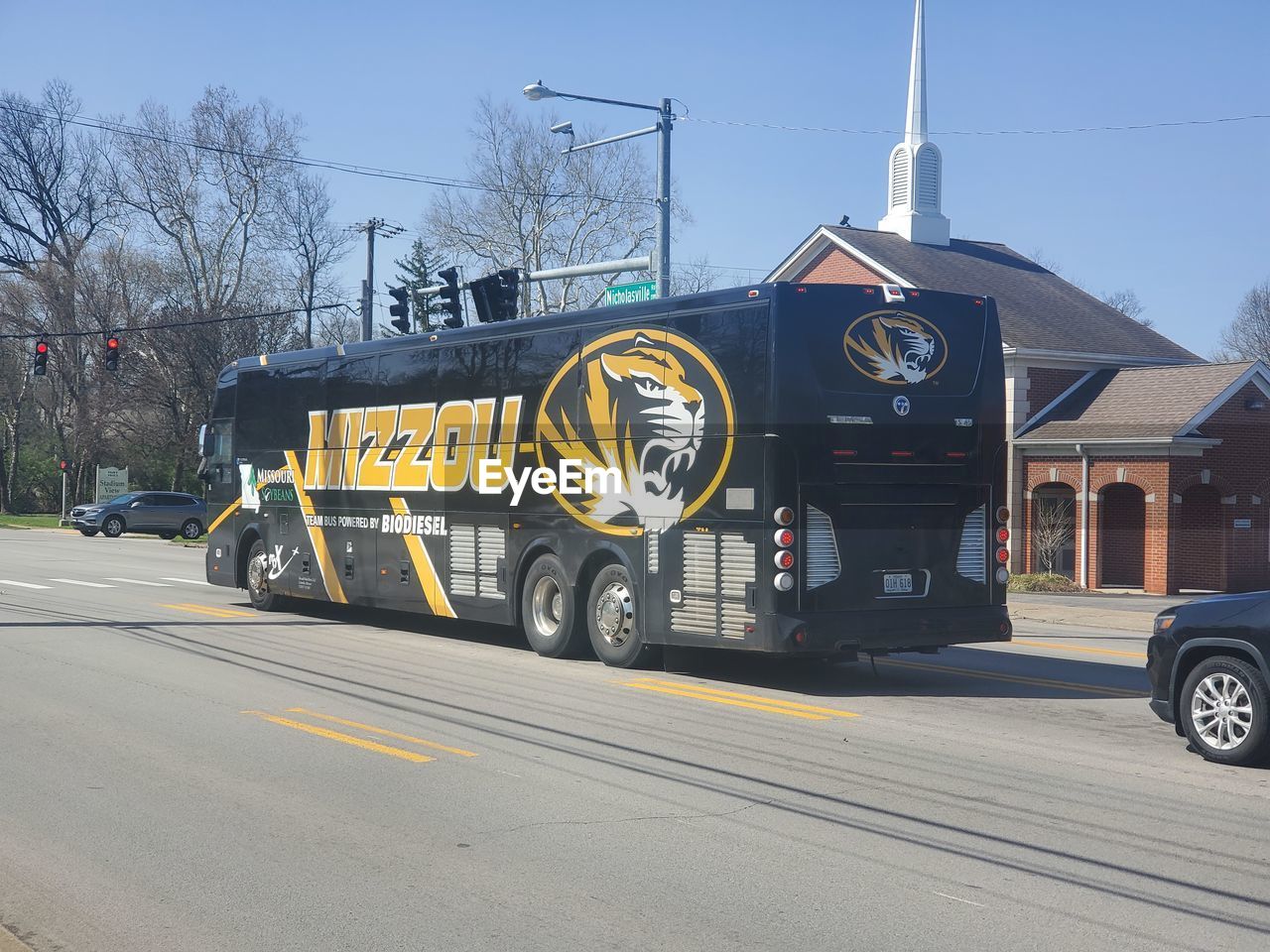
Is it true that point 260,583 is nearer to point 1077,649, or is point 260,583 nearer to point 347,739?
point 347,739

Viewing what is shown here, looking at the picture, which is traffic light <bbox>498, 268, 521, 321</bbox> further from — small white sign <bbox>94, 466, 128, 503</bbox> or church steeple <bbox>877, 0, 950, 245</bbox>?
small white sign <bbox>94, 466, 128, 503</bbox>

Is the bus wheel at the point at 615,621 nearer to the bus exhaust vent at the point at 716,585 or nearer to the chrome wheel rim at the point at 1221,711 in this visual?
the bus exhaust vent at the point at 716,585

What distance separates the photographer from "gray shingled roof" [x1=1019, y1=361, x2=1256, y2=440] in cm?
3048

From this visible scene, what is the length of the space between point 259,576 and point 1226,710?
14054mm

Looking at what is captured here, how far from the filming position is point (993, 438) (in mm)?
12594

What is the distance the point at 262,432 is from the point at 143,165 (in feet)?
134

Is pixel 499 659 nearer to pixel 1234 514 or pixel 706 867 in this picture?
pixel 706 867

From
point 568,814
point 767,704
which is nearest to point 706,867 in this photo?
point 568,814

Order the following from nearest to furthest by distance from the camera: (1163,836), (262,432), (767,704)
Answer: (1163,836) → (767,704) → (262,432)

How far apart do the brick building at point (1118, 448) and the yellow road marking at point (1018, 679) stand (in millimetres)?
17830

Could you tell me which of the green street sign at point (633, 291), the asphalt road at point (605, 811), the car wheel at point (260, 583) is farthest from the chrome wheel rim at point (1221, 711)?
the green street sign at point (633, 291)

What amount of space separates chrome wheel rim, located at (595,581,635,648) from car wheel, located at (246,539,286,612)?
743cm

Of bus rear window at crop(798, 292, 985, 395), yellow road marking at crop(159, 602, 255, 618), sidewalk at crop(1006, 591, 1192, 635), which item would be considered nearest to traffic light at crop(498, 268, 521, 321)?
yellow road marking at crop(159, 602, 255, 618)

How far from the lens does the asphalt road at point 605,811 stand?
555 centimetres
